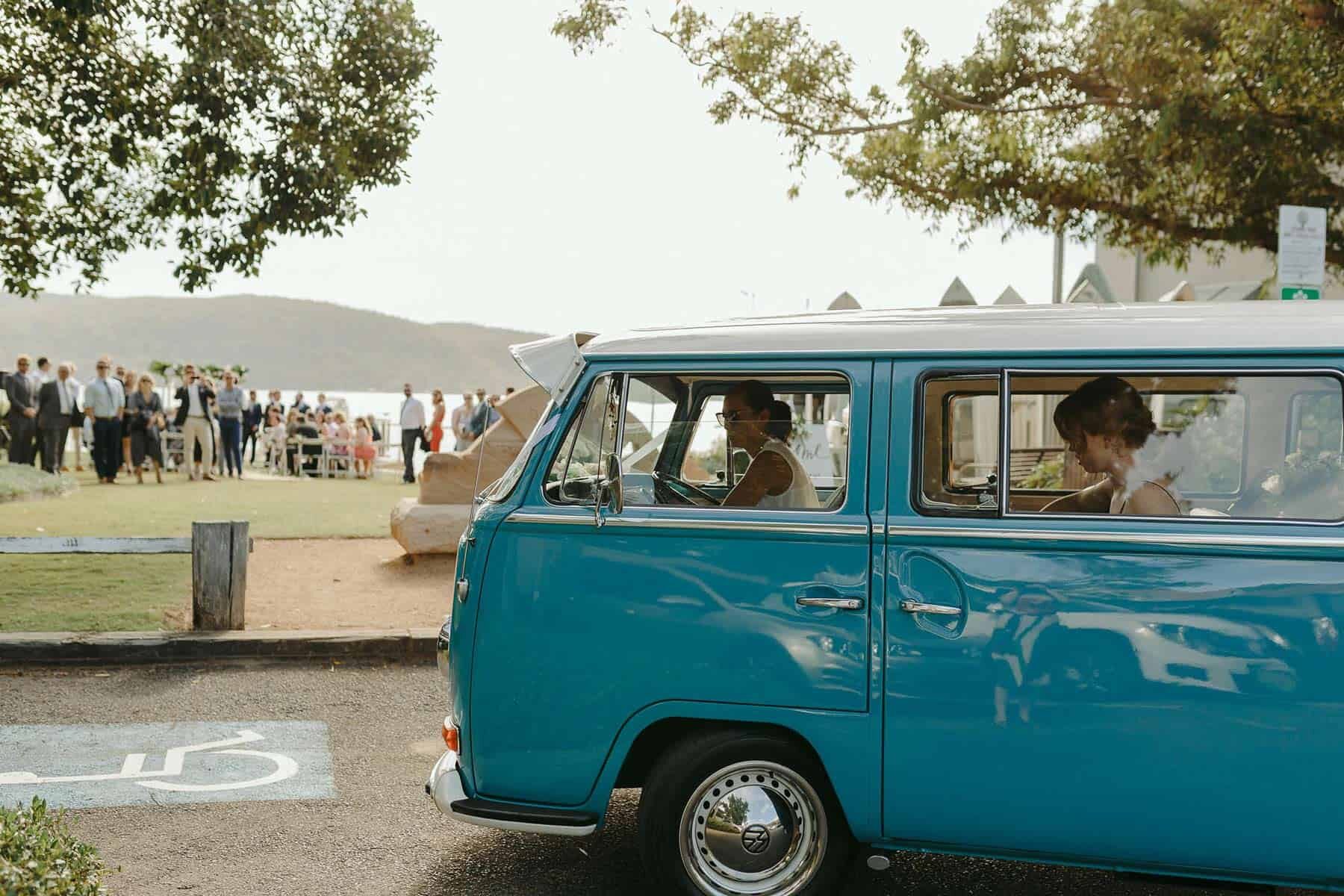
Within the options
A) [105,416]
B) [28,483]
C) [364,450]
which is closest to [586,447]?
[28,483]

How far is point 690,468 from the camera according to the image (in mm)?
4789

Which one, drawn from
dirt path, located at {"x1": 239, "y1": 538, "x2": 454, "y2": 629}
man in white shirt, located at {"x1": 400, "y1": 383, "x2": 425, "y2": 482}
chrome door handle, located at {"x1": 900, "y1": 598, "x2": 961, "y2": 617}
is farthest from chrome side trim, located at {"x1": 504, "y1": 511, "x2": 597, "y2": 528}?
man in white shirt, located at {"x1": 400, "y1": 383, "x2": 425, "y2": 482}

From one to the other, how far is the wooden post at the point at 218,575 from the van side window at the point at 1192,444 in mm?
6084

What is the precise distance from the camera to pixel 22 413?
20750mm

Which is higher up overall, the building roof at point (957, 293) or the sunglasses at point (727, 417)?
the building roof at point (957, 293)

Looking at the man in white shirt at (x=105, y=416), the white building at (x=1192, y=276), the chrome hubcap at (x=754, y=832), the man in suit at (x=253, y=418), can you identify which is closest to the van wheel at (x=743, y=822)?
the chrome hubcap at (x=754, y=832)

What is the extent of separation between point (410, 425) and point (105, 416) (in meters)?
6.04

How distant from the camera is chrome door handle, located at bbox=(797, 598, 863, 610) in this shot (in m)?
4.06

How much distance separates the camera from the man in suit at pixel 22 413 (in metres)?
20.4

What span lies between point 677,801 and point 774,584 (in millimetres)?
Answer: 831

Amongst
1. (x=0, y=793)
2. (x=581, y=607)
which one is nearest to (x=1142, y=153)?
(x=581, y=607)

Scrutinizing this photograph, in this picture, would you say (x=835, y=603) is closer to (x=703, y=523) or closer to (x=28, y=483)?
(x=703, y=523)

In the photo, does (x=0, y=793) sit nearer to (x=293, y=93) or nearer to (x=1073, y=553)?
(x=1073, y=553)

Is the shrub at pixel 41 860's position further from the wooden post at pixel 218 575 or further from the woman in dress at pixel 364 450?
the woman in dress at pixel 364 450
